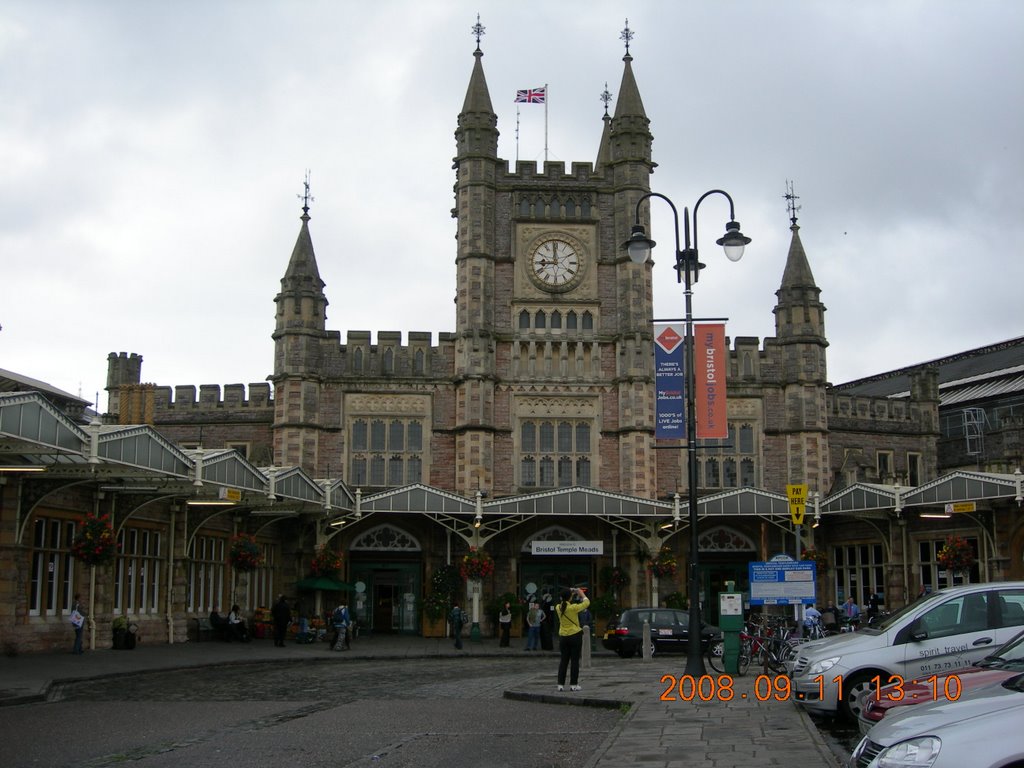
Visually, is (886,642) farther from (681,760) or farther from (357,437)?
(357,437)

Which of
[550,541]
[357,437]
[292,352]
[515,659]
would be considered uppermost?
[292,352]

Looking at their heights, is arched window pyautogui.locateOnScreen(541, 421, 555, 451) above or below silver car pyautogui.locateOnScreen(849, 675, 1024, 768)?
above

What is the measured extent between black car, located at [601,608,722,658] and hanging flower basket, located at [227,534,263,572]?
10101 millimetres

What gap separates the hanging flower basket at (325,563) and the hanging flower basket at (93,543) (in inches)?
507

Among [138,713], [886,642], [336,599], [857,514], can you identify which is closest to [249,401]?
[336,599]

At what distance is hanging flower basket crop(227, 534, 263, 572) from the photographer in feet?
107

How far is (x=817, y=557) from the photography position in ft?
133

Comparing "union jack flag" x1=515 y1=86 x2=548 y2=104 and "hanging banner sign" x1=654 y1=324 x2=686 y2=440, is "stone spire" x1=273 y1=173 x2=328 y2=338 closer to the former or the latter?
"union jack flag" x1=515 y1=86 x2=548 y2=104

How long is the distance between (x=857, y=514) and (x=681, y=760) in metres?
29.2

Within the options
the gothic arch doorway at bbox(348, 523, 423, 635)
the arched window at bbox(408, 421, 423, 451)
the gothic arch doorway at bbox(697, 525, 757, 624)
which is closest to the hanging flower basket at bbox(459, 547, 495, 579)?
the gothic arch doorway at bbox(348, 523, 423, 635)

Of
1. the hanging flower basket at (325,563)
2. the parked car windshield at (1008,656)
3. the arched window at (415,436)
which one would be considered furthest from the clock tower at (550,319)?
the parked car windshield at (1008,656)

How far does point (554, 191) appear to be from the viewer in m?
44.7

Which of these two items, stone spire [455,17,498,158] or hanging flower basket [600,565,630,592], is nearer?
hanging flower basket [600,565,630,592]

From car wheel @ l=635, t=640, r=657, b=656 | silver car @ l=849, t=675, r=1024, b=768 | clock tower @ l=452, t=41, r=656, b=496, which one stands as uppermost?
clock tower @ l=452, t=41, r=656, b=496
